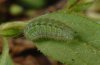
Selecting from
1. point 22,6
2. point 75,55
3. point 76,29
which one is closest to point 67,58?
point 75,55

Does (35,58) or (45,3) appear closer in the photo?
(35,58)

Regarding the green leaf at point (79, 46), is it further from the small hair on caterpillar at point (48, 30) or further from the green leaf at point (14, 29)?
the green leaf at point (14, 29)

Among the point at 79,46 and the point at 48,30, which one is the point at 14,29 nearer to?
the point at 48,30

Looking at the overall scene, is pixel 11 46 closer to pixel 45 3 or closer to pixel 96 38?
pixel 45 3

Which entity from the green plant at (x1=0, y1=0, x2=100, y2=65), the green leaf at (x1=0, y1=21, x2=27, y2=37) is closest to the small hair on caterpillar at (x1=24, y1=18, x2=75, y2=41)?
the green plant at (x1=0, y1=0, x2=100, y2=65)

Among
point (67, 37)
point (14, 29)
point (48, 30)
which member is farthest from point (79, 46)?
point (14, 29)

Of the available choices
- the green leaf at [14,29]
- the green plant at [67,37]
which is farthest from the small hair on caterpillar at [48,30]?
the green leaf at [14,29]

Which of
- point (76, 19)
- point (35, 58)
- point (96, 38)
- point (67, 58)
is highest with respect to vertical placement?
point (76, 19)
